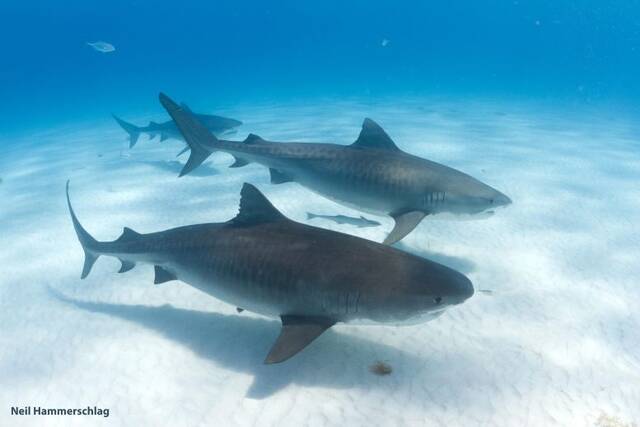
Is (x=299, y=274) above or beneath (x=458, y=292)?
beneath

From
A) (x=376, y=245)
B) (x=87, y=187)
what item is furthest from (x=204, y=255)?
(x=87, y=187)

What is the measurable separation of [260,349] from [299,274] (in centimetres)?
121

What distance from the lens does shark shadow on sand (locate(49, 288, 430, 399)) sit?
3840 mm

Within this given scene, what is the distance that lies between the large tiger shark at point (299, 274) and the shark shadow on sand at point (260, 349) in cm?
61

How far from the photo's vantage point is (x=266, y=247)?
3.98 meters

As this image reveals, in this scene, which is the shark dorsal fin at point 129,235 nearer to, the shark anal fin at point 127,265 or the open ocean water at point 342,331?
the shark anal fin at point 127,265

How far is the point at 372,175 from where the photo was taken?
19.6 ft

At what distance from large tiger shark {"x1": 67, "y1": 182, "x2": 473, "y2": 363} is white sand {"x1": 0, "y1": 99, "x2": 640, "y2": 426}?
2.33ft

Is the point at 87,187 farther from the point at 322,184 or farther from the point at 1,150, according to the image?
the point at 1,150

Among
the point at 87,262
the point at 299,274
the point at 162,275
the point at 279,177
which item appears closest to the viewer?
the point at 299,274

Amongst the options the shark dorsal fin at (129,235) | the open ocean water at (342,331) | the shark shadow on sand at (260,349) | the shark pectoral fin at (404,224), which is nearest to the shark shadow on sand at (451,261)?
the open ocean water at (342,331)

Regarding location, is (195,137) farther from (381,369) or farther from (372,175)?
(381,369)

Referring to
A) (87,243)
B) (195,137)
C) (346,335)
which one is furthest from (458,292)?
(195,137)

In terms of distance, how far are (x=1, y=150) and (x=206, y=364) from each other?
85.4ft
